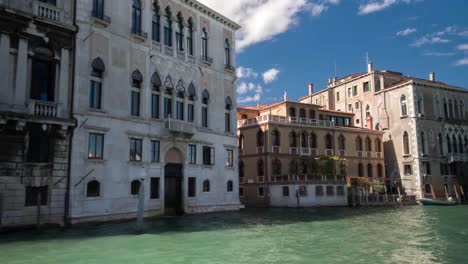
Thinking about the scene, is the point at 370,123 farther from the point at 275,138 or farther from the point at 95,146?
the point at 95,146

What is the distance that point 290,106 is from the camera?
35.6 meters

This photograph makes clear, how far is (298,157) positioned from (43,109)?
22427 mm

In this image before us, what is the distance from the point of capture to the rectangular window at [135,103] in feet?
68.0

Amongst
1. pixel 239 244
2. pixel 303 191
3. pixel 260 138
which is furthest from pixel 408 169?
pixel 239 244

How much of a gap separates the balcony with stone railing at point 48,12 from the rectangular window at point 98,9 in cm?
210

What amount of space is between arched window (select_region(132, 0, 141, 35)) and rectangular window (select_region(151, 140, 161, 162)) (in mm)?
5670

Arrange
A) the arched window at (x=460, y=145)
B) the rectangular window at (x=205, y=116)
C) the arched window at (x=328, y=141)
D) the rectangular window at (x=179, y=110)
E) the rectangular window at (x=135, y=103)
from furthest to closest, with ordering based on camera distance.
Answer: the arched window at (x=460, y=145)
the arched window at (x=328, y=141)
the rectangular window at (x=205, y=116)
the rectangular window at (x=179, y=110)
the rectangular window at (x=135, y=103)

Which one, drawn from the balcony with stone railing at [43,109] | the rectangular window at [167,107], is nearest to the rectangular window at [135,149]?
the rectangular window at [167,107]

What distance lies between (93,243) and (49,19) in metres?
9.35

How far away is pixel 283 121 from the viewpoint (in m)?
33.9

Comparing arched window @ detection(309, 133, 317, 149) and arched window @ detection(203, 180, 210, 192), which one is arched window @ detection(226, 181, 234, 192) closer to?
arched window @ detection(203, 180, 210, 192)

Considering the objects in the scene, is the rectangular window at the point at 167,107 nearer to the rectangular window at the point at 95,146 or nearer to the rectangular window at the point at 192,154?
the rectangular window at the point at 192,154

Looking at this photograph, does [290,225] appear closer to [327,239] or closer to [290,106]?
[327,239]

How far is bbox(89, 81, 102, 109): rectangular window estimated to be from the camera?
18.5 metres
